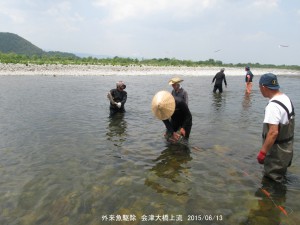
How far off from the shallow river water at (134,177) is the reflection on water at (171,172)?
0.08 feet

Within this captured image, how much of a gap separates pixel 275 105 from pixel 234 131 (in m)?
6.79

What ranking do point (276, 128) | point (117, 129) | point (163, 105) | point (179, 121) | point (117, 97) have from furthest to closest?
point (117, 97)
point (117, 129)
point (179, 121)
point (163, 105)
point (276, 128)

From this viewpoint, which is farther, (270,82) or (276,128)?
(270,82)

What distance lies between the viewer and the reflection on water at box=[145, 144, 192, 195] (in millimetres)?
6644

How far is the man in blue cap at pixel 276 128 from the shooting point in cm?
544

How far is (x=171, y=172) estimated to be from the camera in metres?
7.53

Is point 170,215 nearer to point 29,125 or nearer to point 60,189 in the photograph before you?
point 60,189

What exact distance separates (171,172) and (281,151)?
117 inches

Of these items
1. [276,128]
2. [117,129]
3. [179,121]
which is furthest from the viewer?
[117,129]

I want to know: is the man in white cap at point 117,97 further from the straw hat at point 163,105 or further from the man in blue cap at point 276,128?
the man in blue cap at point 276,128

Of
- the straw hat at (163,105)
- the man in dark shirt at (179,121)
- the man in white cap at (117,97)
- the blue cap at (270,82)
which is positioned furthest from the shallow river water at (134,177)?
the blue cap at (270,82)

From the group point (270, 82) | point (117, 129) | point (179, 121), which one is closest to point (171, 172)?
point (179, 121)

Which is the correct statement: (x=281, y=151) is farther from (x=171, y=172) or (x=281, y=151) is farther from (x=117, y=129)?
(x=117, y=129)

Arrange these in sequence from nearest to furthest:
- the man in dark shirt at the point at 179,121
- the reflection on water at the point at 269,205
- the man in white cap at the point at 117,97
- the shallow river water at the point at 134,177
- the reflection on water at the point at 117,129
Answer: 1. the reflection on water at the point at 269,205
2. the shallow river water at the point at 134,177
3. the man in dark shirt at the point at 179,121
4. the reflection on water at the point at 117,129
5. the man in white cap at the point at 117,97
